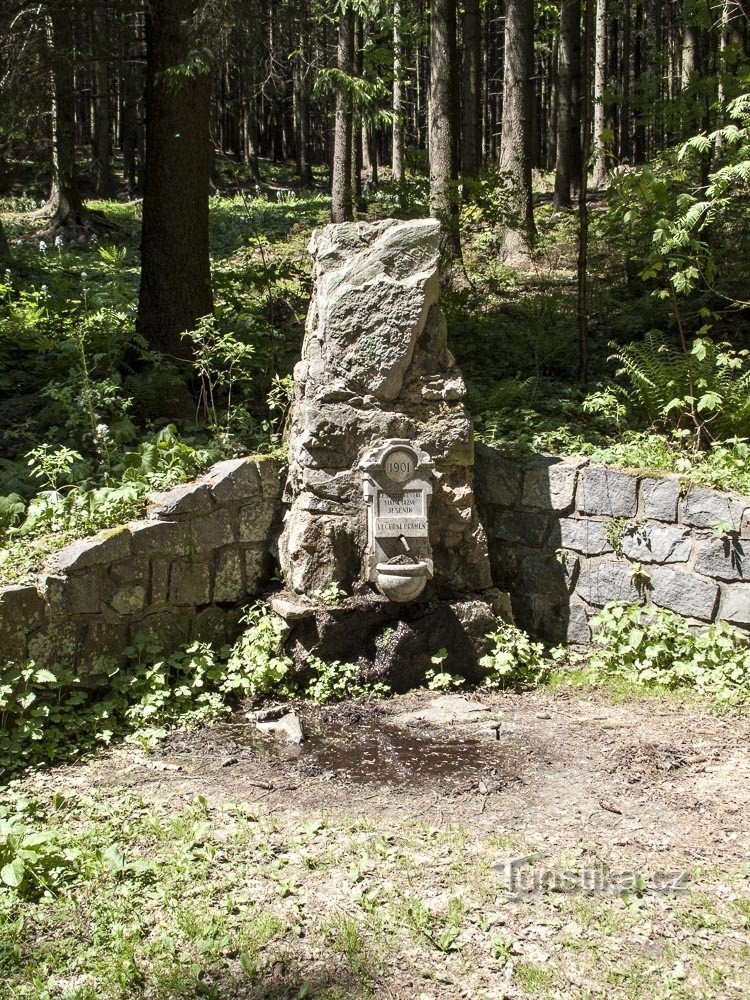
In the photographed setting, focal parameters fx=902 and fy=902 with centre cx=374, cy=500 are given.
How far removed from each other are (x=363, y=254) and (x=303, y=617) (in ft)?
8.09

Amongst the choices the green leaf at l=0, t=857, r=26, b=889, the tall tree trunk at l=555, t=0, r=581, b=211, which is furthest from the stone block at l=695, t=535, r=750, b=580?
the tall tree trunk at l=555, t=0, r=581, b=211

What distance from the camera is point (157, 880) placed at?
376 centimetres

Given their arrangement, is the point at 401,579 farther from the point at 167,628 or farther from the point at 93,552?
the point at 93,552

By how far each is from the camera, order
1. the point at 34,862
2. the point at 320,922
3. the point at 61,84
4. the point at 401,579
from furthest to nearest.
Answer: the point at 61,84
the point at 401,579
the point at 34,862
the point at 320,922

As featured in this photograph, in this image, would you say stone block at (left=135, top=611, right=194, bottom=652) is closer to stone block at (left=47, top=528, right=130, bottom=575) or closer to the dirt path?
stone block at (left=47, top=528, right=130, bottom=575)

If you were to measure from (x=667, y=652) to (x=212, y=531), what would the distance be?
3.16 m

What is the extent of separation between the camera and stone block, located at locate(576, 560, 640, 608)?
6430 mm

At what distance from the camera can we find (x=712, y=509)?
6035 mm

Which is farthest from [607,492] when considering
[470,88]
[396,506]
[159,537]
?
[470,88]

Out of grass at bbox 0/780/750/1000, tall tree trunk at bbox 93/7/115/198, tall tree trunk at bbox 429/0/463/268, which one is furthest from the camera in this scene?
tall tree trunk at bbox 429/0/463/268

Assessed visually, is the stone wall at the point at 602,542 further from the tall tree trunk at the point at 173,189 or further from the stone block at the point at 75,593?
the tall tree trunk at the point at 173,189

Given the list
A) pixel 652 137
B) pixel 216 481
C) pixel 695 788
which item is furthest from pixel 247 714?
pixel 652 137

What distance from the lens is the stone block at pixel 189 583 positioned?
18.9ft

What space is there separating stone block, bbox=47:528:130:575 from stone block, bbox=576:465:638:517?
320cm
